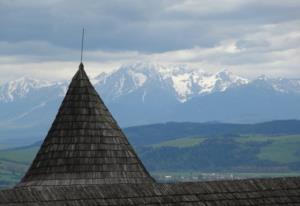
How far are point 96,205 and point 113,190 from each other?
1214 millimetres

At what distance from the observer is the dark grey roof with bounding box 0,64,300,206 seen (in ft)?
91.4

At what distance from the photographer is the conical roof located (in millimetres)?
32438

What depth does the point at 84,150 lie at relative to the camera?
32.7 meters

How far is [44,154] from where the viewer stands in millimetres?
33250

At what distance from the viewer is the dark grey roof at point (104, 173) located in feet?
91.4

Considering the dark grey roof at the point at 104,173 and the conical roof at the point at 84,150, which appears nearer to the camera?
the dark grey roof at the point at 104,173

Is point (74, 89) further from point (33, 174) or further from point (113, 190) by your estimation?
point (113, 190)

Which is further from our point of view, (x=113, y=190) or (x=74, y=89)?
(x=74, y=89)

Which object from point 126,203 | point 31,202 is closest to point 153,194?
point 126,203

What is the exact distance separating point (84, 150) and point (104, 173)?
3.41 ft

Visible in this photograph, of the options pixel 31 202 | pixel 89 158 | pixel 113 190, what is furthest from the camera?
pixel 89 158

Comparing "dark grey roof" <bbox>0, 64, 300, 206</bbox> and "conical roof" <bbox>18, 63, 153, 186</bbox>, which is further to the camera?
"conical roof" <bbox>18, 63, 153, 186</bbox>

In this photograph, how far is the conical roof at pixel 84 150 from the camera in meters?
32.4

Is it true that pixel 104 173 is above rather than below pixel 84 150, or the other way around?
below
